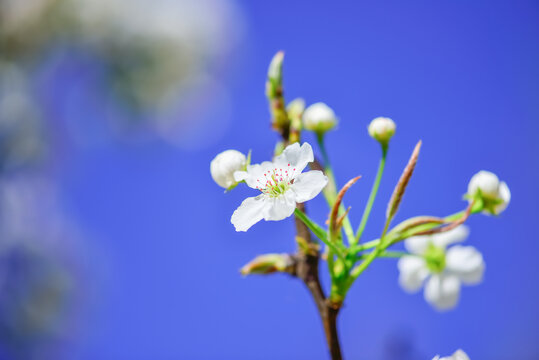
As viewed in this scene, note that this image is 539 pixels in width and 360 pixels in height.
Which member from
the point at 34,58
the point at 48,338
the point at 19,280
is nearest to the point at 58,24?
the point at 34,58

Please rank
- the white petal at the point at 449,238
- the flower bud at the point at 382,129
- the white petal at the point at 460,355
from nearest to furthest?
the white petal at the point at 460,355 → the flower bud at the point at 382,129 → the white petal at the point at 449,238

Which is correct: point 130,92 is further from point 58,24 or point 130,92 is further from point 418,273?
point 418,273

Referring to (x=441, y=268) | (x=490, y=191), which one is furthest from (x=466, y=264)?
(x=490, y=191)

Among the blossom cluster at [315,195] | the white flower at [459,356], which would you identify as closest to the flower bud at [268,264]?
the blossom cluster at [315,195]

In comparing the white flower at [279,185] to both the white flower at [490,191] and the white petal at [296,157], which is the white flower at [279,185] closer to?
the white petal at [296,157]

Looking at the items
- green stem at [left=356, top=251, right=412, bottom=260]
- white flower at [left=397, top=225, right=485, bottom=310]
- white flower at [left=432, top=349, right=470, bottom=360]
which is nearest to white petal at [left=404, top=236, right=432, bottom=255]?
white flower at [left=397, top=225, right=485, bottom=310]

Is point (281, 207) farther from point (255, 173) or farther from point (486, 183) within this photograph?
point (486, 183)
